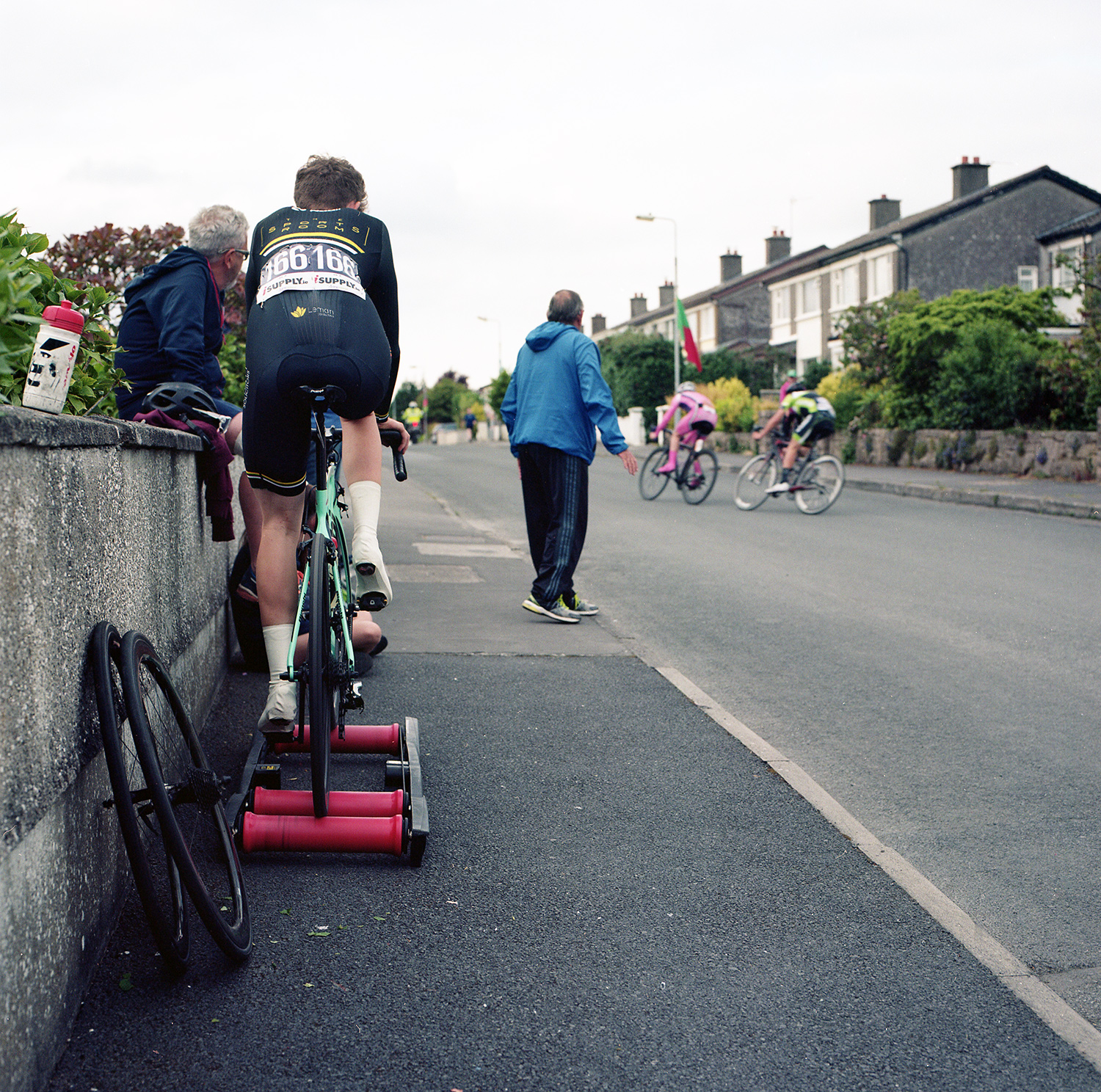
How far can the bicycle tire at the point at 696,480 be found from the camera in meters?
17.5

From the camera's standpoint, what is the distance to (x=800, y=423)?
1661 cm

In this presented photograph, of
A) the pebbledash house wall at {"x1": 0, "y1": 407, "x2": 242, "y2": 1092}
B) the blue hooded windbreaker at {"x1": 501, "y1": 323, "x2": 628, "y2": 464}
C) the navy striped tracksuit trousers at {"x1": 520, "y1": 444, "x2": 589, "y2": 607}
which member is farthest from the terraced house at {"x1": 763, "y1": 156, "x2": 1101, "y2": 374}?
the pebbledash house wall at {"x1": 0, "y1": 407, "x2": 242, "y2": 1092}

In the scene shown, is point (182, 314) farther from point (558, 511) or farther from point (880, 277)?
point (880, 277)

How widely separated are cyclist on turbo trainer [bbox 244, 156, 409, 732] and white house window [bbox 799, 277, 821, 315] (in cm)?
5358

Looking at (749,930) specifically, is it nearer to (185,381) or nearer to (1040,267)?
(185,381)

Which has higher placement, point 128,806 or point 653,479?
point 653,479

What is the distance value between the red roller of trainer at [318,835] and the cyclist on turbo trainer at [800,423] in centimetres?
1337

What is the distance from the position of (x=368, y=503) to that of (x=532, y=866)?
4.24ft

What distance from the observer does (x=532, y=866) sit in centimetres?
350

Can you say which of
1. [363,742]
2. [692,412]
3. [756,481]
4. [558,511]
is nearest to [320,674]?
[363,742]

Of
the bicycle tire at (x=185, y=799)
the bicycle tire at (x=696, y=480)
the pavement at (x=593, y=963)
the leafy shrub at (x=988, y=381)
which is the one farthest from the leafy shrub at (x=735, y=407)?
the bicycle tire at (x=185, y=799)

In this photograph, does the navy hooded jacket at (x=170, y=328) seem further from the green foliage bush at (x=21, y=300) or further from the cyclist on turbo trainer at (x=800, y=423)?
the cyclist on turbo trainer at (x=800, y=423)

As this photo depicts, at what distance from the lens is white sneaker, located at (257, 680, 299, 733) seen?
368 cm

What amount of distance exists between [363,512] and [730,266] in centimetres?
7846
